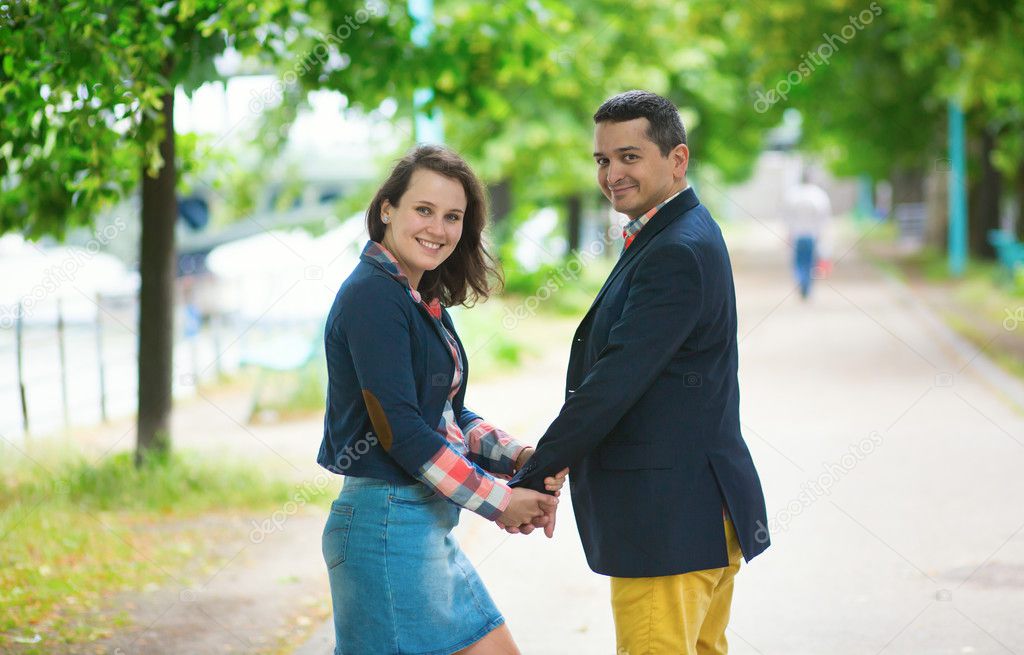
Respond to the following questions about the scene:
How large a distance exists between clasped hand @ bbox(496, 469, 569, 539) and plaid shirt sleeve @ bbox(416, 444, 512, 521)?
0.06 metres

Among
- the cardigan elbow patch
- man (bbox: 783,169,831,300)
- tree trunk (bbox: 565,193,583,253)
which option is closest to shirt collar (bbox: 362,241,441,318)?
the cardigan elbow patch

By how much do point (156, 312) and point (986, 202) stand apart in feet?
73.4

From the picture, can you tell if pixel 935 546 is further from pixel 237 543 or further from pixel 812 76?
pixel 812 76

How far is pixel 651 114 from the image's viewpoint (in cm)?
332

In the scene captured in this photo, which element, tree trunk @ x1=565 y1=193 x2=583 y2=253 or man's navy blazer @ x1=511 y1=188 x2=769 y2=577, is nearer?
man's navy blazer @ x1=511 y1=188 x2=769 y2=577

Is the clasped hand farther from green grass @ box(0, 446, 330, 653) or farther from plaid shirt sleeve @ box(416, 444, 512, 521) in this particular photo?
green grass @ box(0, 446, 330, 653)

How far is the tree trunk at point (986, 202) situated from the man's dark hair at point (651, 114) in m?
24.5

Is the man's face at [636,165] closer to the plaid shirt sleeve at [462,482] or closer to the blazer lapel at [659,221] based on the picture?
the blazer lapel at [659,221]

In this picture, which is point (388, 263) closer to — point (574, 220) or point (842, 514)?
point (842, 514)

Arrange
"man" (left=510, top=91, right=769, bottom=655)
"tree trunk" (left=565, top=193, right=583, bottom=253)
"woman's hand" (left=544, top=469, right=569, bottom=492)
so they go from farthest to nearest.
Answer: "tree trunk" (left=565, top=193, right=583, bottom=253), "woman's hand" (left=544, top=469, right=569, bottom=492), "man" (left=510, top=91, right=769, bottom=655)

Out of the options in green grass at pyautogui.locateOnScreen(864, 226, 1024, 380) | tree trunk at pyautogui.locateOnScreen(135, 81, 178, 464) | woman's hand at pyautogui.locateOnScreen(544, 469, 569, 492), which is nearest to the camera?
woman's hand at pyautogui.locateOnScreen(544, 469, 569, 492)

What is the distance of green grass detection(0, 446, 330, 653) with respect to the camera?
546cm

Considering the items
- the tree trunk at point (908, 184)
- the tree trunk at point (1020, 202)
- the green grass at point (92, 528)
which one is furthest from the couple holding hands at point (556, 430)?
the tree trunk at point (908, 184)

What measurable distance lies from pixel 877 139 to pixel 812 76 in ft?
14.2
